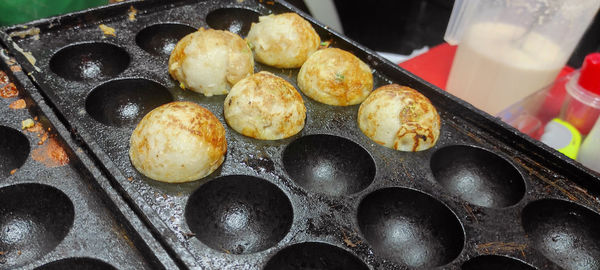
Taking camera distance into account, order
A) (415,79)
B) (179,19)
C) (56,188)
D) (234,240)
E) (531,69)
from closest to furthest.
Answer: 1. (56,188)
2. (234,240)
3. (415,79)
4. (531,69)
5. (179,19)

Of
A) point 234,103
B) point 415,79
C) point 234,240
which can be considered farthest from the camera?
point 415,79

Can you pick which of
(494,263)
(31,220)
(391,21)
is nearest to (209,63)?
(31,220)

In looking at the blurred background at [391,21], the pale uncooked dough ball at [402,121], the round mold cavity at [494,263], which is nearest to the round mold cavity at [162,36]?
the blurred background at [391,21]

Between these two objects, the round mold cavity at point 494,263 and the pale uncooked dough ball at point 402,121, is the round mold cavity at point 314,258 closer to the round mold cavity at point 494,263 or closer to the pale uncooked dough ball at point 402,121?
the round mold cavity at point 494,263

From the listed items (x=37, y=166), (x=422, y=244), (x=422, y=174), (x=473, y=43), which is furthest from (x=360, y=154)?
(x=37, y=166)

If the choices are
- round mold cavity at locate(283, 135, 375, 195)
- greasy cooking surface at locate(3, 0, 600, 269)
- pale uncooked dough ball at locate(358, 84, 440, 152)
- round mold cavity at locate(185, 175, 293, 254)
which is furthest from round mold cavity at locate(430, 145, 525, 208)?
round mold cavity at locate(185, 175, 293, 254)

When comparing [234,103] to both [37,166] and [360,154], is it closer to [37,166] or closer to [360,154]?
[360,154]
